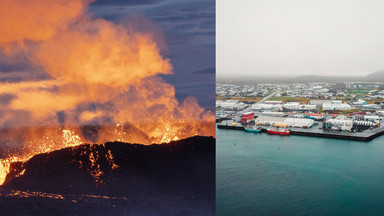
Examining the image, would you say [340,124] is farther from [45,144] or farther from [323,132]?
[45,144]

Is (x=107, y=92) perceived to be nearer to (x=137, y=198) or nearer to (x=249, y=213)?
(x=137, y=198)

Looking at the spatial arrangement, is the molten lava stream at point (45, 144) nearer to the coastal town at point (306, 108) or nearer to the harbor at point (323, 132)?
the coastal town at point (306, 108)

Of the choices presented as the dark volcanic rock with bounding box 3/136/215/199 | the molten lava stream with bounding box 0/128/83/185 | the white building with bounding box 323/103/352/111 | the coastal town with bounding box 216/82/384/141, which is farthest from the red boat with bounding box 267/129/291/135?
the molten lava stream with bounding box 0/128/83/185

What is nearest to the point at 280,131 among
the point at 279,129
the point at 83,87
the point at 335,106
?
the point at 279,129

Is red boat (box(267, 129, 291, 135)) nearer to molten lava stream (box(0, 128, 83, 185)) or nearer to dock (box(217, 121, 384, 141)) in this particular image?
dock (box(217, 121, 384, 141))

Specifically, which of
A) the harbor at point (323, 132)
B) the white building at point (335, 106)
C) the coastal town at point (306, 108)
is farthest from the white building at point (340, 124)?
the white building at point (335, 106)

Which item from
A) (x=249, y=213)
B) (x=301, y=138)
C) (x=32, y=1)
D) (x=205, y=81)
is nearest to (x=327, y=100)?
(x=301, y=138)
